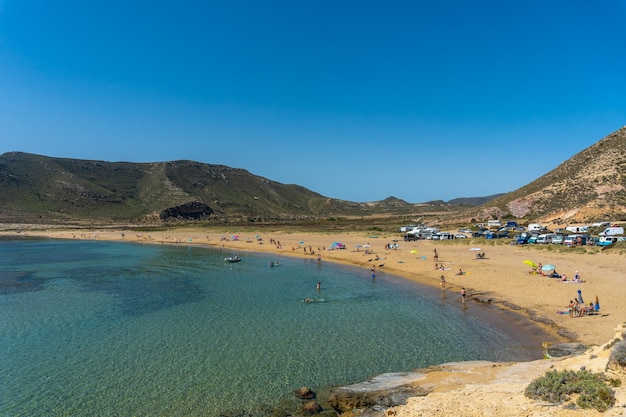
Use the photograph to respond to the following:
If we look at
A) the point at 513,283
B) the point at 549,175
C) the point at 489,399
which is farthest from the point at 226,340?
the point at 549,175

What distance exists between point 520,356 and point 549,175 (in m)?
91.5

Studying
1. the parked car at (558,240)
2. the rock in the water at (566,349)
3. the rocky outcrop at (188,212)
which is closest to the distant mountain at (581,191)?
the parked car at (558,240)

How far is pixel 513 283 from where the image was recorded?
3272 cm

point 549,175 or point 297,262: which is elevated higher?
point 549,175

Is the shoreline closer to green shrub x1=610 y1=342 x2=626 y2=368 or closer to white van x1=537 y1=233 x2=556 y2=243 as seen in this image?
white van x1=537 y1=233 x2=556 y2=243

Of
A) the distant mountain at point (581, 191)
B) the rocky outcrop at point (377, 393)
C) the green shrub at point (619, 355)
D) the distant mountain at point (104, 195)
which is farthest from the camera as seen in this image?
the distant mountain at point (104, 195)

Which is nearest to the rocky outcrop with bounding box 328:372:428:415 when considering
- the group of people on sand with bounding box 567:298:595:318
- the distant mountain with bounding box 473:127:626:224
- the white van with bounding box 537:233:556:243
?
the group of people on sand with bounding box 567:298:595:318

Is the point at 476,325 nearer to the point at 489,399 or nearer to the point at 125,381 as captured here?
the point at 489,399

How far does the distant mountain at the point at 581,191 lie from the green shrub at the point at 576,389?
219 feet

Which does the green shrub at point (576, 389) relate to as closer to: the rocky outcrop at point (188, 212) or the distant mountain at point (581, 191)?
the distant mountain at point (581, 191)

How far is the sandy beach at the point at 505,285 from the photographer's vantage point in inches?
471

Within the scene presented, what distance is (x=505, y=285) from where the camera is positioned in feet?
107

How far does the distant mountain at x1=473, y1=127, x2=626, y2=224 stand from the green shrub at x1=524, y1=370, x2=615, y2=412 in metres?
66.7

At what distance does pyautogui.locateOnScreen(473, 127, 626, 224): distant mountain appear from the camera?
69000 mm
